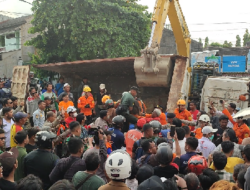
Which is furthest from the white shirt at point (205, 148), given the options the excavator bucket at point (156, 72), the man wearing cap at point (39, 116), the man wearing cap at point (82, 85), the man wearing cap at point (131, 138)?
the man wearing cap at point (82, 85)

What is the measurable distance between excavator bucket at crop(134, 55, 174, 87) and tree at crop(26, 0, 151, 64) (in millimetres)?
7859

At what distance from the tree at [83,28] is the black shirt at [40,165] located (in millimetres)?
14074

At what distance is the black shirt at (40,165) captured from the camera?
402 cm

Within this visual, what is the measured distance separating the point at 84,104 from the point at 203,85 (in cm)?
426

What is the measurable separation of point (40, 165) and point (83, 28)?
14.5 meters

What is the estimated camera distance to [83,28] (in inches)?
696

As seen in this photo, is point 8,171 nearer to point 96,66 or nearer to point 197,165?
point 197,165

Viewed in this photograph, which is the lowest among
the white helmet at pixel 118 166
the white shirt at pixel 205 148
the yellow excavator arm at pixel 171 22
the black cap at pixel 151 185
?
the white shirt at pixel 205 148

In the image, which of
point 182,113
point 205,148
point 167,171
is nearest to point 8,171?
point 167,171

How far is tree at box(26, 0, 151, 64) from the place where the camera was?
17547mm

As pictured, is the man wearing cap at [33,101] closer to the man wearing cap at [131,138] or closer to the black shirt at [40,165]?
the man wearing cap at [131,138]

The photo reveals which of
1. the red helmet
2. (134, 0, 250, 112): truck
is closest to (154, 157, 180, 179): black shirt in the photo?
the red helmet

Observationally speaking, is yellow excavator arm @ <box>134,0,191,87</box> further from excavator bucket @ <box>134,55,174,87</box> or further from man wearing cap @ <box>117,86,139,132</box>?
man wearing cap @ <box>117,86,139,132</box>

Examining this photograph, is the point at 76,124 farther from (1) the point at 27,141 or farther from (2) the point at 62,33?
(2) the point at 62,33
